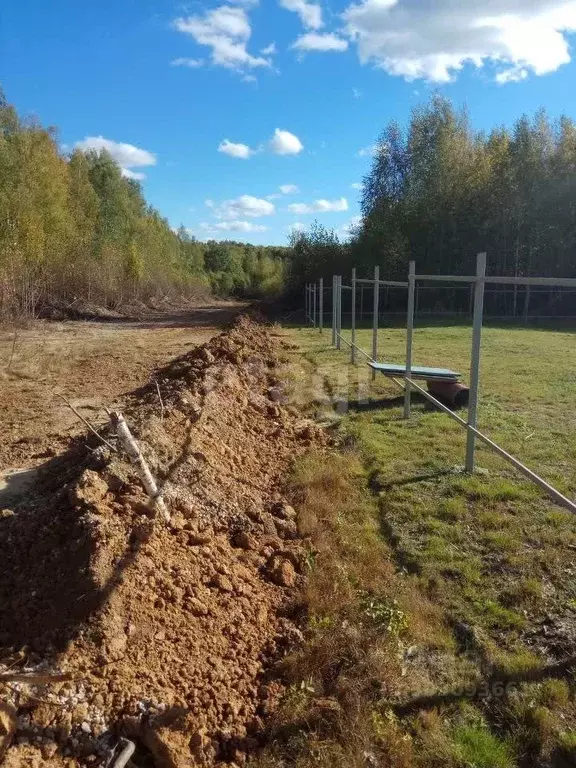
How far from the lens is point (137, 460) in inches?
137

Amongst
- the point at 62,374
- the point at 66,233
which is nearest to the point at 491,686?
the point at 62,374

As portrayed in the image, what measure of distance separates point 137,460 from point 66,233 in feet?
72.2

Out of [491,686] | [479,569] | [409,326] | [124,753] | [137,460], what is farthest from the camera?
[409,326]

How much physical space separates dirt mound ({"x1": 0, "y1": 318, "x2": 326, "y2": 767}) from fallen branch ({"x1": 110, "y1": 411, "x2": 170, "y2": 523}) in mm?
79

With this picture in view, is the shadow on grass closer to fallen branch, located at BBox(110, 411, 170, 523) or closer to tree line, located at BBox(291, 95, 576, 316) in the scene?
fallen branch, located at BBox(110, 411, 170, 523)

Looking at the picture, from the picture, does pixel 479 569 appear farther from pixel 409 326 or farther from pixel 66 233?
pixel 66 233

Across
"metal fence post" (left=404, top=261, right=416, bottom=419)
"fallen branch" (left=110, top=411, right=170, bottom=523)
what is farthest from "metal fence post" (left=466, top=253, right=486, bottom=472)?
"fallen branch" (left=110, top=411, right=170, bottom=523)

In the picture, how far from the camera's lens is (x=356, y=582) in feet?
11.6

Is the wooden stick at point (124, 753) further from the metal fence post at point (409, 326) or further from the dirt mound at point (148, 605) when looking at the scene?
the metal fence post at point (409, 326)

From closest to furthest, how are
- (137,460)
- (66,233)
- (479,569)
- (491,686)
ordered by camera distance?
(491,686)
(137,460)
(479,569)
(66,233)

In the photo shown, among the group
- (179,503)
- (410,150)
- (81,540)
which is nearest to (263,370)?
(179,503)

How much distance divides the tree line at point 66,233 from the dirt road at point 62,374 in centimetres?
207

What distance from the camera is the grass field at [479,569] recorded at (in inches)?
95.9

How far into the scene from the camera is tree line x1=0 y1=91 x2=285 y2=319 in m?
18.7
